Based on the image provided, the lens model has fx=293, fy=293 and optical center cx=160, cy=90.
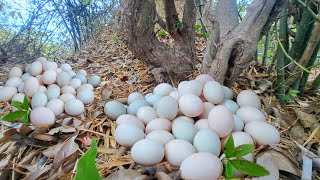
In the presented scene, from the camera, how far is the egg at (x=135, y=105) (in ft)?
3.33

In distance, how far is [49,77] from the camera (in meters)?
1.33

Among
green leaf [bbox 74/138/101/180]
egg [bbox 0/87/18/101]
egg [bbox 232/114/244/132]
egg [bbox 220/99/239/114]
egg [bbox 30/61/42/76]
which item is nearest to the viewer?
green leaf [bbox 74/138/101/180]

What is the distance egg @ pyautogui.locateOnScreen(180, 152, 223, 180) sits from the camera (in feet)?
2.15

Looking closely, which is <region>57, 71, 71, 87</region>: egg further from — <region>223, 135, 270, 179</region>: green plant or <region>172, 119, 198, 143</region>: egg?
<region>223, 135, 270, 179</region>: green plant

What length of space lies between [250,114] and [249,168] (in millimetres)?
303

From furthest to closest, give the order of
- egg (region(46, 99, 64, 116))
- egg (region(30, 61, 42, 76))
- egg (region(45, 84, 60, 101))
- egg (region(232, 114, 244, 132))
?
egg (region(30, 61, 42, 76)) → egg (region(45, 84, 60, 101)) → egg (region(46, 99, 64, 116)) → egg (region(232, 114, 244, 132))

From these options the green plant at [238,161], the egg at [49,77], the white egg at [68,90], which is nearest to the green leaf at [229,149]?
the green plant at [238,161]

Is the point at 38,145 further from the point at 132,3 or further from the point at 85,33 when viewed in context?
the point at 85,33

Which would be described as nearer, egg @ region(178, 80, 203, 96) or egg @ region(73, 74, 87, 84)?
egg @ region(178, 80, 203, 96)

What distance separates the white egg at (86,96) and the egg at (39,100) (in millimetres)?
141

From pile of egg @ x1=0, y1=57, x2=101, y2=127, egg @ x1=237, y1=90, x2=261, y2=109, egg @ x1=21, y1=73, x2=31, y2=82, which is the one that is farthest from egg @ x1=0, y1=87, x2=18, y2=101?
egg @ x1=237, y1=90, x2=261, y2=109

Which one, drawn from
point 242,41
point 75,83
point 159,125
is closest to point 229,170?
point 159,125

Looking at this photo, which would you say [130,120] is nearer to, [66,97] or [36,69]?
[66,97]

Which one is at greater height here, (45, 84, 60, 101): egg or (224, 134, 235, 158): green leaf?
(45, 84, 60, 101): egg
